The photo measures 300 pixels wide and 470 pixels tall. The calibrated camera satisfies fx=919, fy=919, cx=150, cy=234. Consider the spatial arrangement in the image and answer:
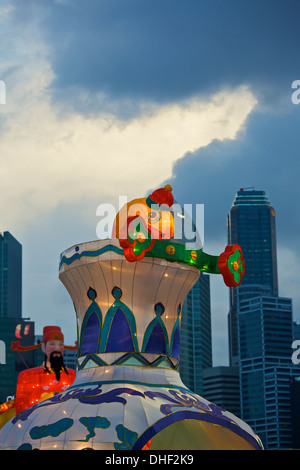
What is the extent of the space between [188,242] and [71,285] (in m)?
2.53

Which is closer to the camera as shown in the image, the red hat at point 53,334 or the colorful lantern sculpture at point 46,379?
the colorful lantern sculpture at point 46,379

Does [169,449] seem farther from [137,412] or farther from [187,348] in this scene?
[187,348]

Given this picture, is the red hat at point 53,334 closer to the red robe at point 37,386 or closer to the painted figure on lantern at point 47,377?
the painted figure on lantern at point 47,377

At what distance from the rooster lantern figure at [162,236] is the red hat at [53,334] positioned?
4884 millimetres

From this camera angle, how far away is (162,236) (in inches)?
737

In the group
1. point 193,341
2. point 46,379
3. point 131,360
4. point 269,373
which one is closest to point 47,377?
point 46,379

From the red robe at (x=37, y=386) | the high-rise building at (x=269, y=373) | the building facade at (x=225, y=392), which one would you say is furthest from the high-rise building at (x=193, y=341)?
the red robe at (x=37, y=386)

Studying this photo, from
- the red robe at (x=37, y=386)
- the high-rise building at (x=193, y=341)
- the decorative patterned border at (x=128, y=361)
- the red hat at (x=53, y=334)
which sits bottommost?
the red robe at (x=37, y=386)

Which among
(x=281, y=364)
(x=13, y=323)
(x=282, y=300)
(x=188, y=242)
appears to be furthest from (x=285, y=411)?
(x=188, y=242)

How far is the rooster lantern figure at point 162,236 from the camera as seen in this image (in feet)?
58.3

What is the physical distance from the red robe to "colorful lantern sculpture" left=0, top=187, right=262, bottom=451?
479 centimetres

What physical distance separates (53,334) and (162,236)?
5667 mm

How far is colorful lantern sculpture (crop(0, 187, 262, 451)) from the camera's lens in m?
16.0

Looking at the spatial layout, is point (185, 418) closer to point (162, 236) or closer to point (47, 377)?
point (162, 236)
